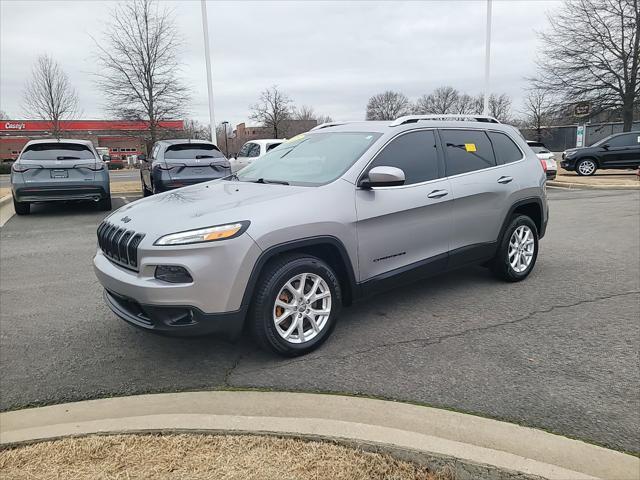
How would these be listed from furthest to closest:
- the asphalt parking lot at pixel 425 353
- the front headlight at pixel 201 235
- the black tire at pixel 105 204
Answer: the black tire at pixel 105 204, the front headlight at pixel 201 235, the asphalt parking lot at pixel 425 353

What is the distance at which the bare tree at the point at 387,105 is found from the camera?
7164cm

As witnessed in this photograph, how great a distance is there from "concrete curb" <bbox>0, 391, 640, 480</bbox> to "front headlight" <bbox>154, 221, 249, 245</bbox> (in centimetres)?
97

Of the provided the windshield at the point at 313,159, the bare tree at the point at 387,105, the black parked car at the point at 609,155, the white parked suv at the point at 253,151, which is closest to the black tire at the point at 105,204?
the white parked suv at the point at 253,151

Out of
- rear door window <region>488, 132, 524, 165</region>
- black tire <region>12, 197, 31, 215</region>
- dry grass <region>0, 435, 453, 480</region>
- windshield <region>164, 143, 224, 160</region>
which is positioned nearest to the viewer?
dry grass <region>0, 435, 453, 480</region>

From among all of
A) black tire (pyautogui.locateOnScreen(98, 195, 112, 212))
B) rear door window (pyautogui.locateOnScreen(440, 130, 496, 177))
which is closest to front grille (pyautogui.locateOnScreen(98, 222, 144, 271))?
rear door window (pyautogui.locateOnScreen(440, 130, 496, 177))

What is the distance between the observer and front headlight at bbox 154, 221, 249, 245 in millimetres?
3250

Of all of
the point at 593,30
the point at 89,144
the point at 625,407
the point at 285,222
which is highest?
the point at 593,30

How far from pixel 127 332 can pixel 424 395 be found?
8.33 feet

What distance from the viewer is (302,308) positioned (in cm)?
369

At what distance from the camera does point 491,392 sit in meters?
3.17

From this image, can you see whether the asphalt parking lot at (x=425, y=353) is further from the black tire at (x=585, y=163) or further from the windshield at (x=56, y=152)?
the black tire at (x=585, y=163)

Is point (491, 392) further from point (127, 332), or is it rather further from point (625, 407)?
point (127, 332)

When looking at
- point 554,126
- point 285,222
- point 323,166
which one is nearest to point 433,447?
point 285,222

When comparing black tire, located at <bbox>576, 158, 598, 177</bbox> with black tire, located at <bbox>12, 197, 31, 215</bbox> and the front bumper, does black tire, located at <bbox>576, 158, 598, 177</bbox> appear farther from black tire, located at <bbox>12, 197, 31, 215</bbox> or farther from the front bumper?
the front bumper
